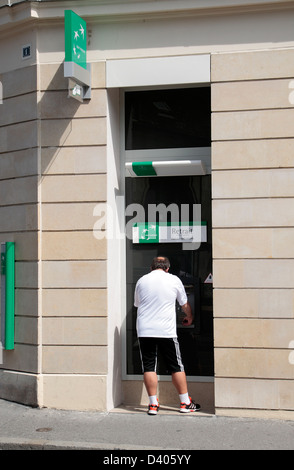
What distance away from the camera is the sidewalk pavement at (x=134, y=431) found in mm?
6477

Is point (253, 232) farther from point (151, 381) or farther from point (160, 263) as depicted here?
point (151, 381)

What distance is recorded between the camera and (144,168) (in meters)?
8.21

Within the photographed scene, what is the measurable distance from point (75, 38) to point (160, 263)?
9.06 ft

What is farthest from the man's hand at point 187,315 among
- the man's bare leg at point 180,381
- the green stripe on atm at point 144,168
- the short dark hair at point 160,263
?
the green stripe on atm at point 144,168

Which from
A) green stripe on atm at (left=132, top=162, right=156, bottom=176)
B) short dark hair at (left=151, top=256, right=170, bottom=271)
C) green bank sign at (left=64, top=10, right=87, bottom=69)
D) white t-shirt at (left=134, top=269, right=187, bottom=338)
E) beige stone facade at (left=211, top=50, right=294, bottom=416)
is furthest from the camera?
green stripe on atm at (left=132, top=162, right=156, bottom=176)

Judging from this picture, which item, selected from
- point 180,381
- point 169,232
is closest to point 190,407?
point 180,381

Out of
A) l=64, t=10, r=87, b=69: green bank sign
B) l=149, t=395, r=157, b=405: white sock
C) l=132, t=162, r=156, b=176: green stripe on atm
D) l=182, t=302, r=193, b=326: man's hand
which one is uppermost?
l=64, t=10, r=87, b=69: green bank sign

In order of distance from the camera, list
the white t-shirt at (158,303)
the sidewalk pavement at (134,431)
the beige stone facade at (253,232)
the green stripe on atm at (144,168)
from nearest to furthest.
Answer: the sidewalk pavement at (134,431)
the beige stone facade at (253,232)
the white t-shirt at (158,303)
the green stripe on atm at (144,168)

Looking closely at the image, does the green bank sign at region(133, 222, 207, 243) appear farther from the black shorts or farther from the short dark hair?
the black shorts

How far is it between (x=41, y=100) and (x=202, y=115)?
1.95m

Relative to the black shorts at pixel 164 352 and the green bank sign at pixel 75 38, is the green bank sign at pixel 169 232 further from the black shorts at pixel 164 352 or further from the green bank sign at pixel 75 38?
the green bank sign at pixel 75 38

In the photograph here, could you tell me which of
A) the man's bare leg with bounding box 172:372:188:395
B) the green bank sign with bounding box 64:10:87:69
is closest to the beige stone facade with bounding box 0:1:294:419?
the green bank sign with bounding box 64:10:87:69

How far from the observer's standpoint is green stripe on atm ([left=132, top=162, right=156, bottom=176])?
8167 mm

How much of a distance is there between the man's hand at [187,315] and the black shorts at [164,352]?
0.33m
